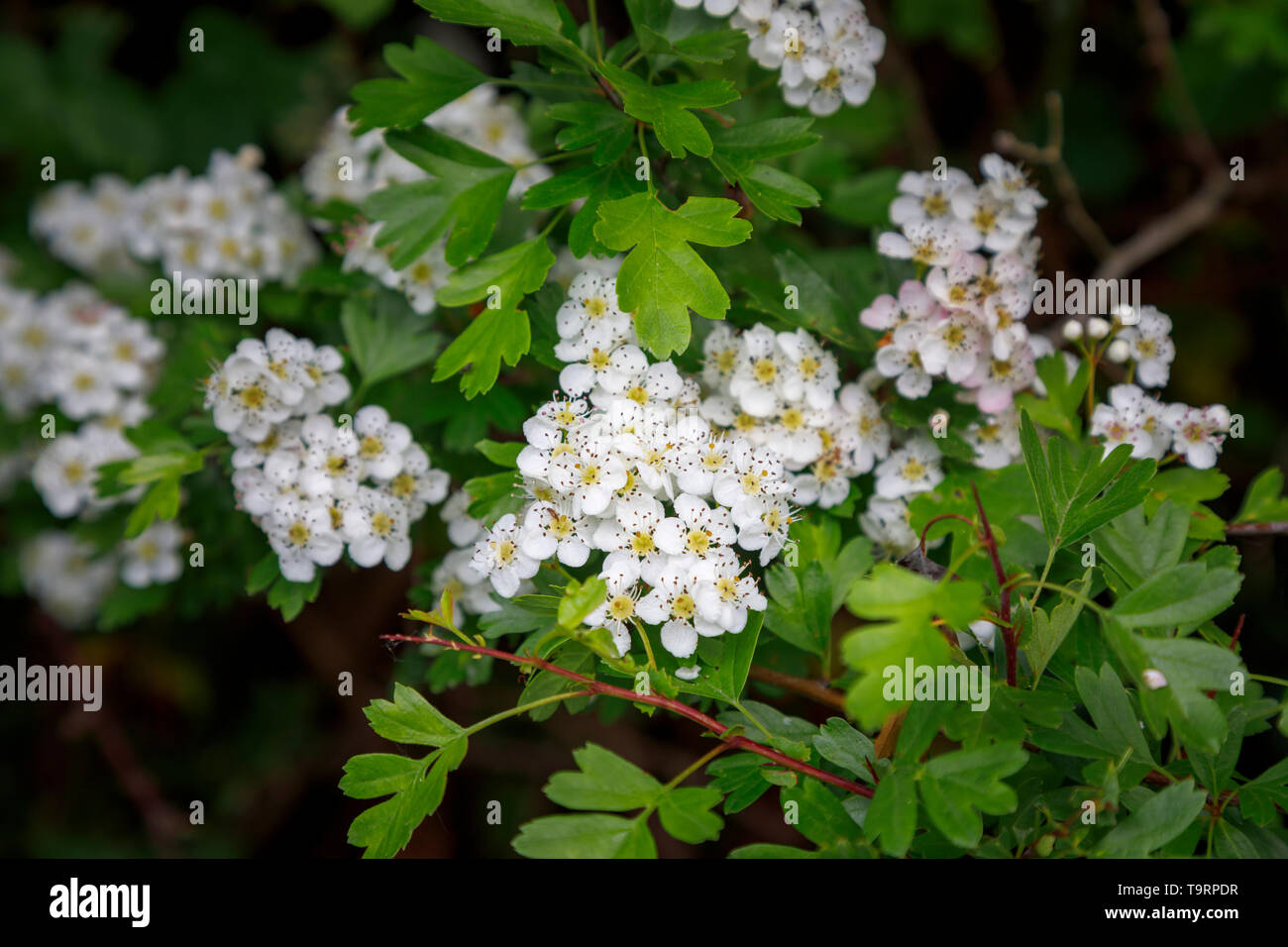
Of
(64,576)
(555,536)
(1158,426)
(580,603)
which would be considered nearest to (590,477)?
(555,536)

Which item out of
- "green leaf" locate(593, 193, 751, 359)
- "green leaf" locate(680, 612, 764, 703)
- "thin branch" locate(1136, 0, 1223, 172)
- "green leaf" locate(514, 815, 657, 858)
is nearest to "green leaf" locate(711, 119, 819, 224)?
"green leaf" locate(593, 193, 751, 359)

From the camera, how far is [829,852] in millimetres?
1411

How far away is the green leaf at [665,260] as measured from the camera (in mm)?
1616

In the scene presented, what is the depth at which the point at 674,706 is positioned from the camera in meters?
1.44

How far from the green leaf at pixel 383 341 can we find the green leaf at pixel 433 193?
0.24 metres

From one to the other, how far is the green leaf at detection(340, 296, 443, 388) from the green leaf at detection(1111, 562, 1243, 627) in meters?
1.41

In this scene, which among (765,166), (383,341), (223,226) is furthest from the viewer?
(223,226)

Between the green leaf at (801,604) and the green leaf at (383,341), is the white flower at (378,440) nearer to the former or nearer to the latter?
the green leaf at (383,341)

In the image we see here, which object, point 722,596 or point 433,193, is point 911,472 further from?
point 433,193

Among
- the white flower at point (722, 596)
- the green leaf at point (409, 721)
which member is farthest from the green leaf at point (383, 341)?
the white flower at point (722, 596)

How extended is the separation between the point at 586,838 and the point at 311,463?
0.87 metres

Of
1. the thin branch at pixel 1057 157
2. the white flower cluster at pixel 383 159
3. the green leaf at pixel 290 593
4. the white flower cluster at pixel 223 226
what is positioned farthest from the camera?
the white flower cluster at pixel 223 226
